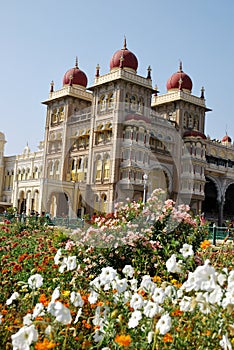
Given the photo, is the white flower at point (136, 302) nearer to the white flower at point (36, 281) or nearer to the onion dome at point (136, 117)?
the white flower at point (36, 281)

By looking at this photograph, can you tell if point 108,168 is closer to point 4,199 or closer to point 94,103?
point 94,103

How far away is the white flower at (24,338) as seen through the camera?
319cm

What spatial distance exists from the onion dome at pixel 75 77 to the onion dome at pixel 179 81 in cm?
796

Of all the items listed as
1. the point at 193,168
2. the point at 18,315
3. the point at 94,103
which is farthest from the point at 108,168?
the point at 18,315

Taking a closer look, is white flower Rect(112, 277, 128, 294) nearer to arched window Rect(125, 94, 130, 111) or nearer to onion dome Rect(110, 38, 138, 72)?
arched window Rect(125, 94, 130, 111)

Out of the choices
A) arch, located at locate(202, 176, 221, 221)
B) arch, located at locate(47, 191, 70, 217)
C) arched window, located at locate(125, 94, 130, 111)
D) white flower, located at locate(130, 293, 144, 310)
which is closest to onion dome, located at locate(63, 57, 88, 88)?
arched window, located at locate(125, 94, 130, 111)

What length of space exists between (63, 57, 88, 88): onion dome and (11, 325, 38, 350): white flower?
3969 cm

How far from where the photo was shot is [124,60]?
37031 millimetres

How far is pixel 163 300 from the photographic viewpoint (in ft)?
13.6

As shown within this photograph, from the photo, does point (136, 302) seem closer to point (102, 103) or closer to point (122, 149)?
point (122, 149)

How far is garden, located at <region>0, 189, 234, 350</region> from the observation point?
3568mm

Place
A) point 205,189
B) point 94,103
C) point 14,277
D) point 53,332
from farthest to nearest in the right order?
1. point 205,189
2. point 94,103
3. point 14,277
4. point 53,332

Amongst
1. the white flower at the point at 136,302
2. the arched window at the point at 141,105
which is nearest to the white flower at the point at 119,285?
the white flower at the point at 136,302

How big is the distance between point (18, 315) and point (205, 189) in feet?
136
